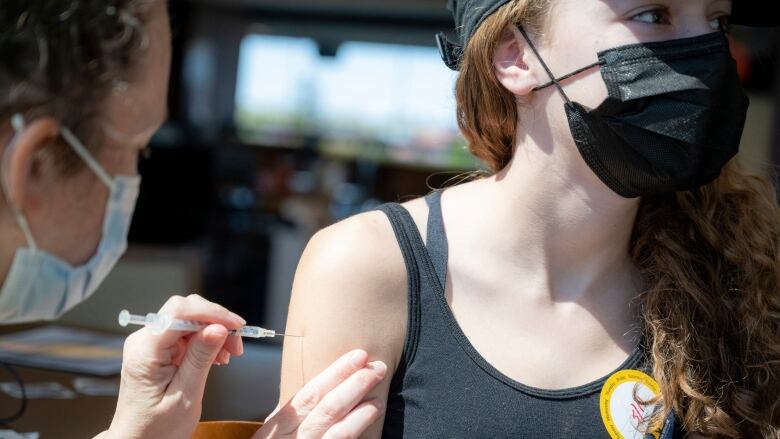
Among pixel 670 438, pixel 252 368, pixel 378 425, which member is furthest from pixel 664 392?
pixel 252 368

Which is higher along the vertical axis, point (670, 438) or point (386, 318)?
point (386, 318)

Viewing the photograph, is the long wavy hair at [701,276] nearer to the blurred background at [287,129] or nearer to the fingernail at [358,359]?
the fingernail at [358,359]

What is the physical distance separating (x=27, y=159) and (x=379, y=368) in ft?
1.96

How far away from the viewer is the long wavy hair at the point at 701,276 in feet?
4.75

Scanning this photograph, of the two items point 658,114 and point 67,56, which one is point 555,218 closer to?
point 658,114

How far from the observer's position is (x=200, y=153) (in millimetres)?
7309

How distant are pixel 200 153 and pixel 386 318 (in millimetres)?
6213

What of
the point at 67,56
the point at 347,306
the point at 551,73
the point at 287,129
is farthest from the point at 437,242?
the point at 287,129

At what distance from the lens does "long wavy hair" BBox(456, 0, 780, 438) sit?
145cm

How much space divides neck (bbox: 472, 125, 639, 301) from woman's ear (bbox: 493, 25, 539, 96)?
98mm

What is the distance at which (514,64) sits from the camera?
1516 mm

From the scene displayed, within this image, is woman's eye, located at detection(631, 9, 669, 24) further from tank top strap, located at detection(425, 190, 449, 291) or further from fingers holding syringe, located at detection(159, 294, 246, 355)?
fingers holding syringe, located at detection(159, 294, 246, 355)

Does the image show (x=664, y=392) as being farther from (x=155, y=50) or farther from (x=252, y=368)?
(x=252, y=368)

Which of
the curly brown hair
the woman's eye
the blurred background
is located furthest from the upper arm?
the blurred background
